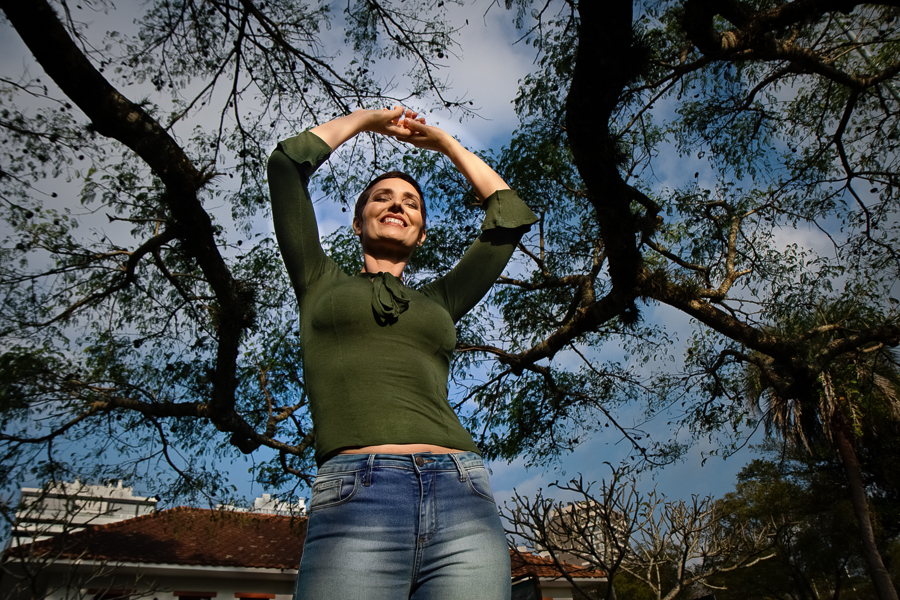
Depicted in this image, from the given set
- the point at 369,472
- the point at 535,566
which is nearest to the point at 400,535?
the point at 369,472

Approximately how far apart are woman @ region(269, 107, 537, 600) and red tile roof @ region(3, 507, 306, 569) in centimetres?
965

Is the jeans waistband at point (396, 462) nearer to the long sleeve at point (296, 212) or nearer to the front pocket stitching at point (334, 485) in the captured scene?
the front pocket stitching at point (334, 485)

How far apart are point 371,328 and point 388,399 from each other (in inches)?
7.2

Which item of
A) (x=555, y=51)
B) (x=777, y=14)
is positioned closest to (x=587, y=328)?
(x=555, y=51)

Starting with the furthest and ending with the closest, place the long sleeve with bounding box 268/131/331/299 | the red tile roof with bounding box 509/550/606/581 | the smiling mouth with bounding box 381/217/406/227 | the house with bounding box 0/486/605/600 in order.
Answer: the house with bounding box 0/486/605/600
the red tile roof with bounding box 509/550/606/581
the smiling mouth with bounding box 381/217/406/227
the long sleeve with bounding box 268/131/331/299

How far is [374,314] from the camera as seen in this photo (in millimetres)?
1370

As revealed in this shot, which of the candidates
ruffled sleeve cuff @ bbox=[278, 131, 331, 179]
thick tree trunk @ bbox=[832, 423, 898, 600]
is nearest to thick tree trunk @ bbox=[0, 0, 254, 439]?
ruffled sleeve cuff @ bbox=[278, 131, 331, 179]

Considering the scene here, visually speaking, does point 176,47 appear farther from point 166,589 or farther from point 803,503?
point 803,503

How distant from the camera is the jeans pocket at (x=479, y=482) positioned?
4.00ft

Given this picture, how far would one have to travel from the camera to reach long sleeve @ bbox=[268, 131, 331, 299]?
5.05 ft

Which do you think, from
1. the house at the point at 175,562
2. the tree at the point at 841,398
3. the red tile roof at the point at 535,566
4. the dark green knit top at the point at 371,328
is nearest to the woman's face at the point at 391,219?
the dark green knit top at the point at 371,328

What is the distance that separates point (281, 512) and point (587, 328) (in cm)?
541

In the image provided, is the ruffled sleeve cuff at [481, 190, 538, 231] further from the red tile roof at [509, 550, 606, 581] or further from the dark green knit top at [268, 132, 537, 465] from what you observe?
the red tile roof at [509, 550, 606, 581]

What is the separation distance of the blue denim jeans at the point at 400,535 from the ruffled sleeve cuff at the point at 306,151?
0.79 meters
